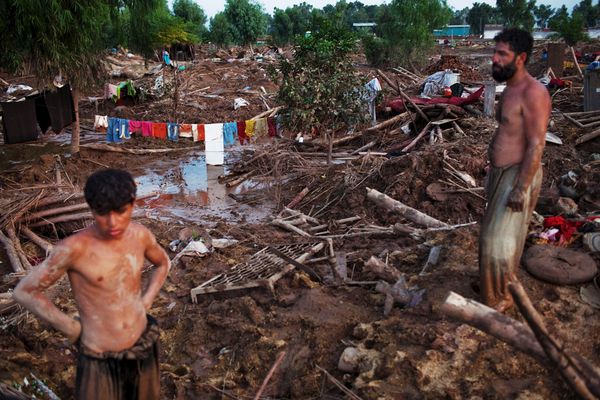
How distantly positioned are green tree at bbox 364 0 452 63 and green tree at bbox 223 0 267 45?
12778 mm

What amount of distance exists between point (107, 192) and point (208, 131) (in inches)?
433

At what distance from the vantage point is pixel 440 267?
5172 millimetres

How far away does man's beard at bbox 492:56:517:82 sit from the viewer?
3.80 m

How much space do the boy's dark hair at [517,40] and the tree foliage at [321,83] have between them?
712cm

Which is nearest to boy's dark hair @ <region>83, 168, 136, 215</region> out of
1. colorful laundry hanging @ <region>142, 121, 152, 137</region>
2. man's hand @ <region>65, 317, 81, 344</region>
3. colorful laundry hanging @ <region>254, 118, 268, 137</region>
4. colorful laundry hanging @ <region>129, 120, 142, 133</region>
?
man's hand @ <region>65, 317, 81, 344</region>

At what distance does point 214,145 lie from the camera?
13375mm

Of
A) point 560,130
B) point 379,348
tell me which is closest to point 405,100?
point 560,130

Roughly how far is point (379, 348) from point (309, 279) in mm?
1786

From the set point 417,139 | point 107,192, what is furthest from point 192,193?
point 107,192

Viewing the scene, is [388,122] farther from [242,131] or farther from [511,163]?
[511,163]

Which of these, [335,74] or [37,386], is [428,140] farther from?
[37,386]

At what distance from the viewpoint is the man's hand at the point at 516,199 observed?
12.3 feet

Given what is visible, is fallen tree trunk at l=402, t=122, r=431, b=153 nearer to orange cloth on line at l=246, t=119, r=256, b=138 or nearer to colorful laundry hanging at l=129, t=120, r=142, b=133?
orange cloth on line at l=246, t=119, r=256, b=138

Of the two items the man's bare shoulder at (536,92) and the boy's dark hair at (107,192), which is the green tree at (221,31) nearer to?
the man's bare shoulder at (536,92)
